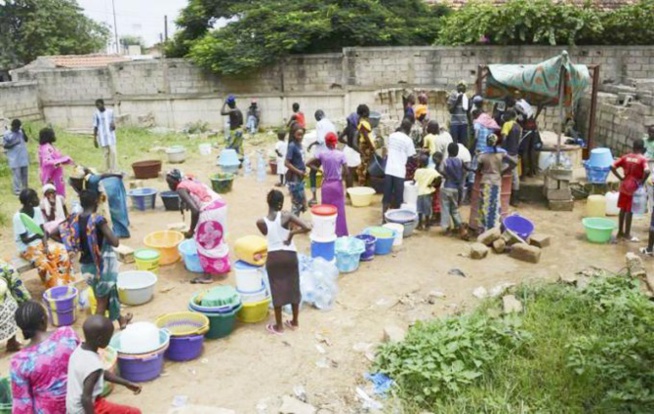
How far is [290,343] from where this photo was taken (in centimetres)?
574

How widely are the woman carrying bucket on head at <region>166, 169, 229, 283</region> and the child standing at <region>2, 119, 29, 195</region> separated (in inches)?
191

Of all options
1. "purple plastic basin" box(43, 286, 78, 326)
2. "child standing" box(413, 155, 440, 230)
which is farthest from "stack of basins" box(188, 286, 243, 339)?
"child standing" box(413, 155, 440, 230)

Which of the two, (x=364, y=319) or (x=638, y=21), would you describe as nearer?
(x=364, y=319)

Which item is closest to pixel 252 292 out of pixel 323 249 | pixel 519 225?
pixel 323 249

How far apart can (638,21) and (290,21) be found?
374 inches

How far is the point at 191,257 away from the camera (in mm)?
7355

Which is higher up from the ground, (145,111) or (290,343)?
(145,111)

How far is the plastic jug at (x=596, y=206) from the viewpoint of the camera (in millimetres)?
9383

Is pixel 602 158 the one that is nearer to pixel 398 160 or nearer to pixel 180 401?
pixel 398 160

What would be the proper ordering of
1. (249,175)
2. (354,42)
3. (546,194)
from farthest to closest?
(354,42)
(249,175)
(546,194)

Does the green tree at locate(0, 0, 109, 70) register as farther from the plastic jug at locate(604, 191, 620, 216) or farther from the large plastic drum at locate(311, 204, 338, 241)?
the plastic jug at locate(604, 191, 620, 216)

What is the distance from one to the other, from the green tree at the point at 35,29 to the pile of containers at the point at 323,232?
85.5 ft

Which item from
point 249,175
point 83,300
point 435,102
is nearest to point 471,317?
point 83,300

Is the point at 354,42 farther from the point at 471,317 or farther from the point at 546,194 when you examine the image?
the point at 471,317
